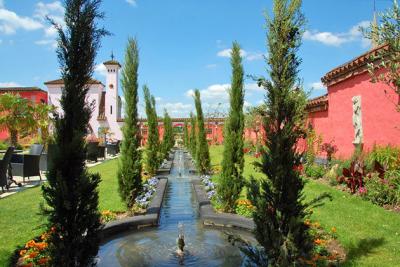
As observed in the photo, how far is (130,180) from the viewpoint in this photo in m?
7.77

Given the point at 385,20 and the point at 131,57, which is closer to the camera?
the point at 385,20

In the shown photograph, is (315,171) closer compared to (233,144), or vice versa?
(233,144)

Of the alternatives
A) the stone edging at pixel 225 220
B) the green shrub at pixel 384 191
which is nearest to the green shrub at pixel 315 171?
the green shrub at pixel 384 191

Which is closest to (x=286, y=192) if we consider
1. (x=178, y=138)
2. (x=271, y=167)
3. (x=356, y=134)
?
(x=271, y=167)

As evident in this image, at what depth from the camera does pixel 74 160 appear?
4.18 m

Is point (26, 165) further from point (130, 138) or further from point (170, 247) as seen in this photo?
point (170, 247)

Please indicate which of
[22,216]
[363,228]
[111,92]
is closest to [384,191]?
[363,228]

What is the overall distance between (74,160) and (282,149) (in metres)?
2.28

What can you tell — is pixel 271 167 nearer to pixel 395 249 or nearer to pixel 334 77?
pixel 395 249

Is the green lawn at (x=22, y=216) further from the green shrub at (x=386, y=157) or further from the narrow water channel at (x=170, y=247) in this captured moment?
the green shrub at (x=386, y=157)

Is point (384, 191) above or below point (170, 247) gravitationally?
above

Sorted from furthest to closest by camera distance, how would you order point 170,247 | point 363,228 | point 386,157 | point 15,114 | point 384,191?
point 15,114 → point 386,157 → point 384,191 → point 363,228 → point 170,247

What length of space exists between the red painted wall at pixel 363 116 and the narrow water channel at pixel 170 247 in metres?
4.92

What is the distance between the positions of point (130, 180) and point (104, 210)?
2.72ft
